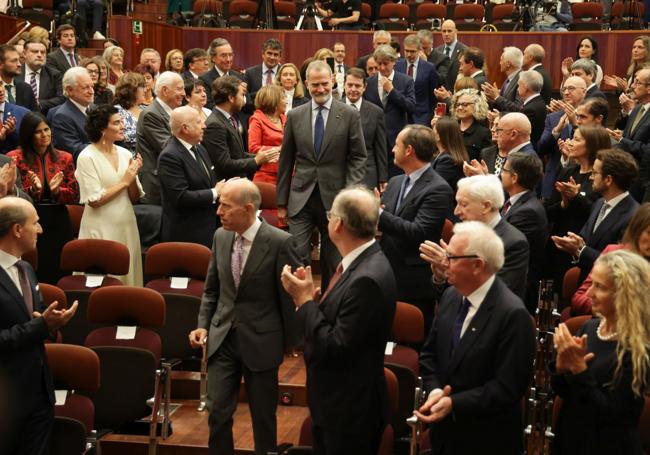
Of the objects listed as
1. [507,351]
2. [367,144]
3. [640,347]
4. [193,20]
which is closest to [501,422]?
[507,351]

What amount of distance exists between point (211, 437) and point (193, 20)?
10619 mm

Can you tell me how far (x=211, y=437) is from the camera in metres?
4.44

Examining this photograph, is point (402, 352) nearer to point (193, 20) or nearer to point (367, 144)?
point (367, 144)

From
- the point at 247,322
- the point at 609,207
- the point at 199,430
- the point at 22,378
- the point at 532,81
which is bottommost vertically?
the point at 199,430

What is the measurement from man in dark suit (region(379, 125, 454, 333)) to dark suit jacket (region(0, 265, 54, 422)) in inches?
72.3

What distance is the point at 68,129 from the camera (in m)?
7.08

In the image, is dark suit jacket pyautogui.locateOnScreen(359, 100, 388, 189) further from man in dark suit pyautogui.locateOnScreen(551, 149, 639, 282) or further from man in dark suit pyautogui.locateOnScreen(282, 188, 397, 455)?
man in dark suit pyautogui.locateOnScreen(282, 188, 397, 455)

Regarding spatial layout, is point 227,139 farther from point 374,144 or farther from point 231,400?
point 231,400

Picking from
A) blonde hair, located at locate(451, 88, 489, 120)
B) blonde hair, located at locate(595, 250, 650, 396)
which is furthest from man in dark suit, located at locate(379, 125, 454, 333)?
blonde hair, located at locate(451, 88, 489, 120)

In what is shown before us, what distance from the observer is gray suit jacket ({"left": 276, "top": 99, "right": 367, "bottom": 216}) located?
601 cm

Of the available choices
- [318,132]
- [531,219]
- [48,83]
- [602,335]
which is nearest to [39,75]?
[48,83]

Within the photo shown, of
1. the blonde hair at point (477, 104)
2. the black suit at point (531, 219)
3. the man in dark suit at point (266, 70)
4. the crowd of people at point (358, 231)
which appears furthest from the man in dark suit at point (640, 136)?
the man in dark suit at point (266, 70)

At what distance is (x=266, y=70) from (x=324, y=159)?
3.69 m

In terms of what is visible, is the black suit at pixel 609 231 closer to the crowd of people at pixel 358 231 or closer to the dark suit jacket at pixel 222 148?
the crowd of people at pixel 358 231
